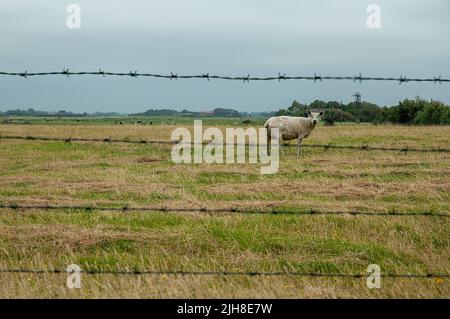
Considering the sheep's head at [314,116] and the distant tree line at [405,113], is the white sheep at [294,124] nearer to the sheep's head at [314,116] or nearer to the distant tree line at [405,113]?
the sheep's head at [314,116]

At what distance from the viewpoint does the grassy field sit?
5.04 meters

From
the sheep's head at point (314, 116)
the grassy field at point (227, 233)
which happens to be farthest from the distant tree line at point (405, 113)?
the grassy field at point (227, 233)

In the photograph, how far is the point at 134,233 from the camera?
700 cm

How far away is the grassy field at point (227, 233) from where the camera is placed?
5039 millimetres

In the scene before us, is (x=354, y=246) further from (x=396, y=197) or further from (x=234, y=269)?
(x=396, y=197)

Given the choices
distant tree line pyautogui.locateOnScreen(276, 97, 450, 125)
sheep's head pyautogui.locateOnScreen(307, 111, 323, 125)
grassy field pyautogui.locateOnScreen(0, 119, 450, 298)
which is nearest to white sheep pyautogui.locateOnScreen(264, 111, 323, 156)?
sheep's head pyautogui.locateOnScreen(307, 111, 323, 125)

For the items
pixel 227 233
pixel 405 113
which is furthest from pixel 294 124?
pixel 405 113

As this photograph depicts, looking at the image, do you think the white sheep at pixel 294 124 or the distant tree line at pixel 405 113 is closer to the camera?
the white sheep at pixel 294 124

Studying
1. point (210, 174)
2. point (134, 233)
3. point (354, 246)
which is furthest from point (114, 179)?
point (354, 246)

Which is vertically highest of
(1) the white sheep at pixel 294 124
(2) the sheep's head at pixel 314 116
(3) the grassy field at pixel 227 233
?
(2) the sheep's head at pixel 314 116

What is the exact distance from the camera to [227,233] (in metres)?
6.93

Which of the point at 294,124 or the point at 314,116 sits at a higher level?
the point at 314,116

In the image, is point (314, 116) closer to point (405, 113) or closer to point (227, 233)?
point (227, 233)
